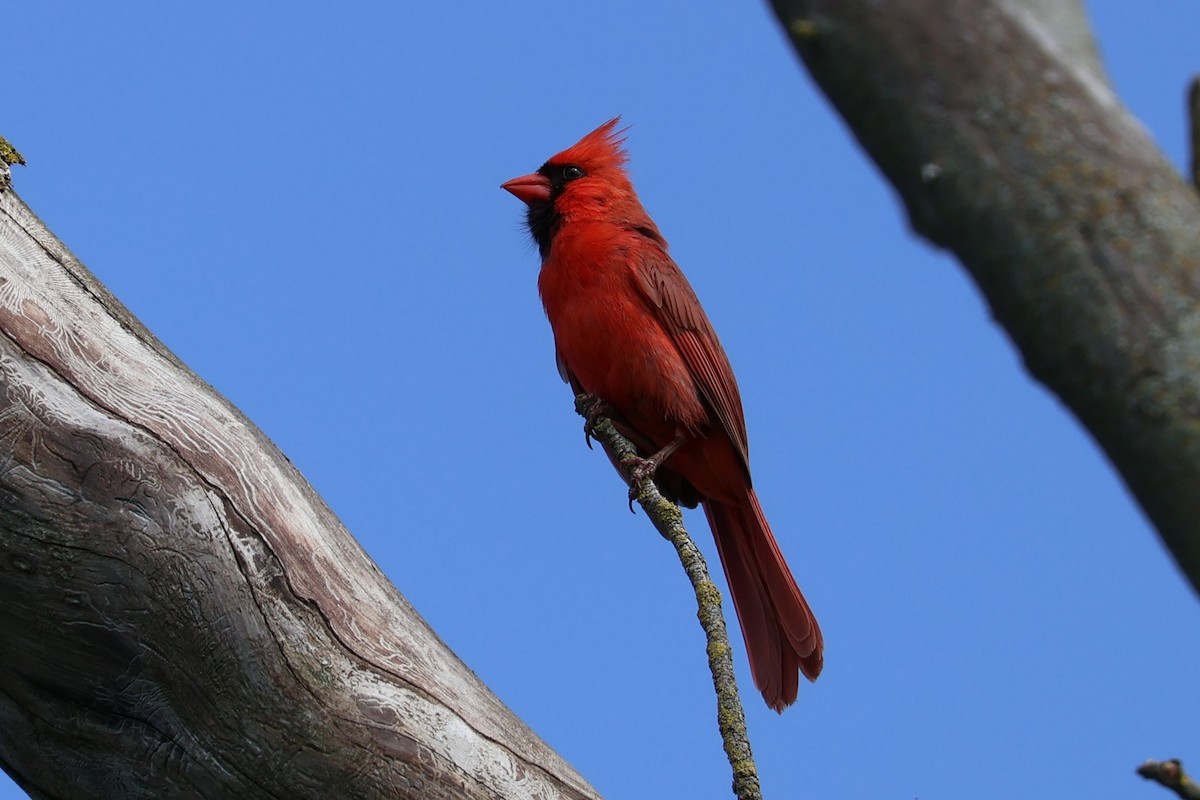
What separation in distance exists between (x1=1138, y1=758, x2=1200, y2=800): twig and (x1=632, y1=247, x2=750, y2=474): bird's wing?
3024 mm

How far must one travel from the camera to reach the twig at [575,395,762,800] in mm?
2578

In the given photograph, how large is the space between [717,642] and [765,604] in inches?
57.4

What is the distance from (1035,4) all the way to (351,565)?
2163 millimetres

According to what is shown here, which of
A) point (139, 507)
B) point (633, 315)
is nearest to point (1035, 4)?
point (139, 507)

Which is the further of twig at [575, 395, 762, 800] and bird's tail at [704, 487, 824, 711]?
bird's tail at [704, 487, 824, 711]

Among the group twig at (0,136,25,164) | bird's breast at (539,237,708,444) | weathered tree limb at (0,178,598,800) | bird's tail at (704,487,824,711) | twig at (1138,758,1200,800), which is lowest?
weathered tree limb at (0,178,598,800)

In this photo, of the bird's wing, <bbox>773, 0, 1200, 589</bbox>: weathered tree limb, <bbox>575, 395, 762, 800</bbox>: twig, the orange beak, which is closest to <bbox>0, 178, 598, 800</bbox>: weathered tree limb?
<bbox>575, 395, 762, 800</bbox>: twig

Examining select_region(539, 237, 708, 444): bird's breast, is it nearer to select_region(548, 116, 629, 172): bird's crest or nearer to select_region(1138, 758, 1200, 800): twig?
select_region(548, 116, 629, 172): bird's crest

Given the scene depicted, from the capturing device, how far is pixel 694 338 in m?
4.45

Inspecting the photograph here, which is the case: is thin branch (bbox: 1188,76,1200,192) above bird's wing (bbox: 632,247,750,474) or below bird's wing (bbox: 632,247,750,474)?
below

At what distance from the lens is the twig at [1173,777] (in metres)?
1.27

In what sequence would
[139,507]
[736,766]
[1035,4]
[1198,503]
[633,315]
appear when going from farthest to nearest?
[633,315] < [139,507] < [736,766] < [1035,4] < [1198,503]

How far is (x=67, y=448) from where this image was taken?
2.85 m

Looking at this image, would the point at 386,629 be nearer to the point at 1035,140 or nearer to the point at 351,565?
the point at 351,565
